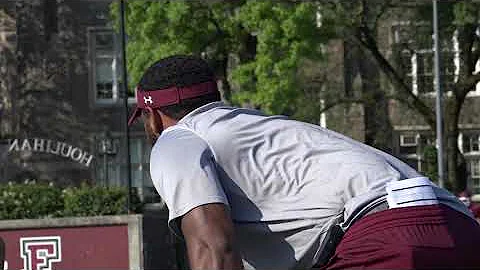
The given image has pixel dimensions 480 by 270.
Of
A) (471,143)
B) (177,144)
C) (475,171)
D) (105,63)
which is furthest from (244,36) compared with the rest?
(177,144)

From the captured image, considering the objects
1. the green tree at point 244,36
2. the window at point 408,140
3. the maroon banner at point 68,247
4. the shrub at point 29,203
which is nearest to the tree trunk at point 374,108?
the window at point 408,140

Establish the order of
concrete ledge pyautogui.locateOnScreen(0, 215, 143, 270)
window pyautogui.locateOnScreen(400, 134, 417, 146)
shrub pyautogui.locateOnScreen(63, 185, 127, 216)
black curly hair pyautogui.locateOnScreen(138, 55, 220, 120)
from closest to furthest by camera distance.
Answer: black curly hair pyautogui.locateOnScreen(138, 55, 220, 120) → concrete ledge pyautogui.locateOnScreen(0, 215, 143, 270) → shrub pyautogui.locateOnScreen(63, 185, 127, 216) → window pyautogui.locateOnScreen(400, 134, 417, 146)

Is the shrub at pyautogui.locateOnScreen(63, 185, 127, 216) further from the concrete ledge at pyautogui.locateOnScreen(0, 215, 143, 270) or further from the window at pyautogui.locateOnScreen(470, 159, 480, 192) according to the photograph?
the window at pyautogui.locateOnScreen(470, 159, 480, 192)

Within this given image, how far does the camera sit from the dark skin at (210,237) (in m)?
3.07

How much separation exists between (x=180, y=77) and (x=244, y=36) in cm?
2432

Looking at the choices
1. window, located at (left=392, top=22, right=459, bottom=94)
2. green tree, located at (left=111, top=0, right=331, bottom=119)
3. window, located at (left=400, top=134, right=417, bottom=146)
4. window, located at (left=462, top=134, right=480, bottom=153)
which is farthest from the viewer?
window, located at (left=462, top=134, right=480, bottom=153)

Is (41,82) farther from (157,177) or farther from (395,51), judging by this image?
(157,177)

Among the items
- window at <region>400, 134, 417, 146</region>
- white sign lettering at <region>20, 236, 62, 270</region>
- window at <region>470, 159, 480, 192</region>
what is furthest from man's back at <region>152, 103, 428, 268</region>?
window at <region>470, 159, 480, 192</region>

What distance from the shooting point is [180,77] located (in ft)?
11.3

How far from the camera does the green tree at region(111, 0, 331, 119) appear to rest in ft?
85.7

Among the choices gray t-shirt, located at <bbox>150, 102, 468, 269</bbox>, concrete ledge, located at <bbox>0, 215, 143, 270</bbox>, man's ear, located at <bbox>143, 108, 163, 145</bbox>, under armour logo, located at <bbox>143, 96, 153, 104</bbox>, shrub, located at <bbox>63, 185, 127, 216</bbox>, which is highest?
under armour logo, located at <bbox>143, 96, 153, 104</bbox>

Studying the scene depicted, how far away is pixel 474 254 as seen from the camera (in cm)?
316

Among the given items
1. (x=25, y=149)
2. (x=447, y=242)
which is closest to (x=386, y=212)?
(x=447, y=242)

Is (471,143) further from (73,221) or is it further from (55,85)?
(73,221)
